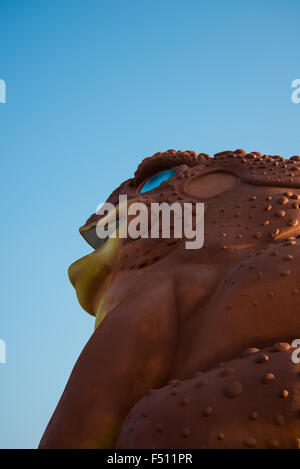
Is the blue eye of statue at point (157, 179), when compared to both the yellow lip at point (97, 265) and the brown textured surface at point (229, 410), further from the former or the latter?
the brown textured surface at point (229, 410)

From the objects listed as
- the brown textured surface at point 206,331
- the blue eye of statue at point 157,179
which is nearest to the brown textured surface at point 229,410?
the brown textured surface at point 206,331

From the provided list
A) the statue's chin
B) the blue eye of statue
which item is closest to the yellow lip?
the statue's chin

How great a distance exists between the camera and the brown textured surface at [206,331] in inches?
74.3

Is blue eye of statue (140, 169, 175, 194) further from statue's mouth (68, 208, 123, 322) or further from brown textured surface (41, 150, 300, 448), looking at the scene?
statue's mouth (68, 208, 123, 322)

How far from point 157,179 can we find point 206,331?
1.91m

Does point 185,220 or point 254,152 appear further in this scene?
point 254,152

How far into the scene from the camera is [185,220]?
11.3ft

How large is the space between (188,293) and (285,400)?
111 cm

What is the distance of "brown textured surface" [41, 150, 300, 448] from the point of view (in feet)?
6.19

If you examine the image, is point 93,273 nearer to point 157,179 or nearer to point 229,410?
point 157,179

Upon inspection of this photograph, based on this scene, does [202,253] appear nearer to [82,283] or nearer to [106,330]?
[106,330]

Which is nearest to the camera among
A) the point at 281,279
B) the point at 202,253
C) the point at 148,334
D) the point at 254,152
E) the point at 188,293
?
the point at 281,279
